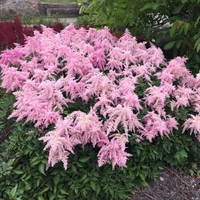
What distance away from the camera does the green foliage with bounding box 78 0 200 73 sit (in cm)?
357

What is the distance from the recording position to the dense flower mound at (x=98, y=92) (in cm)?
252

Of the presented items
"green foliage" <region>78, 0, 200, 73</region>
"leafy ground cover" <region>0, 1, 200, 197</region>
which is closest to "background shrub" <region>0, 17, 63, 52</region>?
"leafy ground cover" <region>0, 1, 200, 197</region>

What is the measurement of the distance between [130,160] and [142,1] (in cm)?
190

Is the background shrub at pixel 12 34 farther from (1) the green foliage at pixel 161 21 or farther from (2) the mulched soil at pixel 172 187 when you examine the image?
(2) the mulched soil at pixel 172 187

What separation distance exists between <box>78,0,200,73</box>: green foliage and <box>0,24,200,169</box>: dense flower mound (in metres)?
0.36

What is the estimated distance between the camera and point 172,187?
2.93m

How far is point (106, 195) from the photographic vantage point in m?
2.66

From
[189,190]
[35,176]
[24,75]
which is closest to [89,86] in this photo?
[24,75]

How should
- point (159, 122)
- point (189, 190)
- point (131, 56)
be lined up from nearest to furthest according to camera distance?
point (159, 122) < point (189, 190) < point (131, 56)

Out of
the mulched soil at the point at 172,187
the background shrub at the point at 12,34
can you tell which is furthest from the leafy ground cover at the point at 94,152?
the background shrub at the point at 12,34

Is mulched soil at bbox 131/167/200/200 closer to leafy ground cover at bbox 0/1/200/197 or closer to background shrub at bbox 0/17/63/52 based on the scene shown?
leafy ground cover at bbox 0/1/200/197

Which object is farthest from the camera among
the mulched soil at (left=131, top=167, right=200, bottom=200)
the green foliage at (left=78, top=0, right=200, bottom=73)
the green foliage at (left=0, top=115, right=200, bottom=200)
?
the green foliage at (left=78, top=0, right=200, bottom=73)

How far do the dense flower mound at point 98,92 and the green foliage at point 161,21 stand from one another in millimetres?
364

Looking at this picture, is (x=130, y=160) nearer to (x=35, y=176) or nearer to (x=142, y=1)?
(x=35, y=176)
